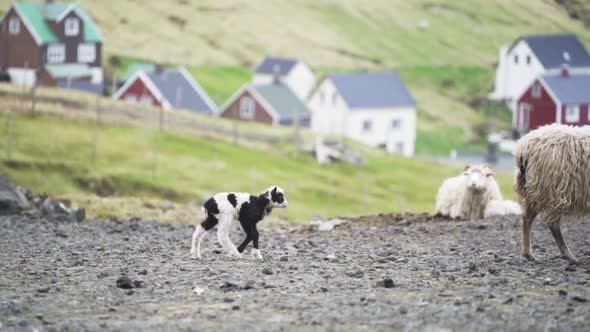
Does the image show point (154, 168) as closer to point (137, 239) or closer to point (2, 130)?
point (2, 130)

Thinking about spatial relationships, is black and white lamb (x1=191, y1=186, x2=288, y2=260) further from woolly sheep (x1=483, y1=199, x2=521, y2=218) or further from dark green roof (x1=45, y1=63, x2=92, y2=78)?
dark green roof (x1=45, y1=63, x2=92, y2=78)

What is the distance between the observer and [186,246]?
2294cm

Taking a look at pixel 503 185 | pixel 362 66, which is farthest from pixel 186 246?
pixel 362 66

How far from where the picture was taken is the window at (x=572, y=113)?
5890 centimetres

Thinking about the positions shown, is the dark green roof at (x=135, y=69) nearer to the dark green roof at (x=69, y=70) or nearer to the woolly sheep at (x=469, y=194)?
the dark green roof at (x=69, y=70)

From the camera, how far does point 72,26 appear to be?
342ft

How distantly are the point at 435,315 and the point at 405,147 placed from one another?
3747 inches

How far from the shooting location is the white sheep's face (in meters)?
27.7

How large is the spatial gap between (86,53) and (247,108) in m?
17.3

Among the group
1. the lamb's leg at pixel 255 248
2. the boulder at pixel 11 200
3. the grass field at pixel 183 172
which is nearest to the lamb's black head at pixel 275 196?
the lamb's leg at pixel 255 248

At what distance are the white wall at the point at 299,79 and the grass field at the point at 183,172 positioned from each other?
48.4m

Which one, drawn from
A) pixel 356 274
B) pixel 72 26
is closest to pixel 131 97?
pixel 72 26

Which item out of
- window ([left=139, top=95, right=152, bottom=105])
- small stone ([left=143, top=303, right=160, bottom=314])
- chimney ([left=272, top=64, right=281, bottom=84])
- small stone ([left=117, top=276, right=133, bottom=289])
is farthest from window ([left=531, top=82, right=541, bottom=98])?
small stone ([left=143, top=303, right=160, bottom=314])

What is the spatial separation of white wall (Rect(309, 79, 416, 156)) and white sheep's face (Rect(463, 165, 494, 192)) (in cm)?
7567
